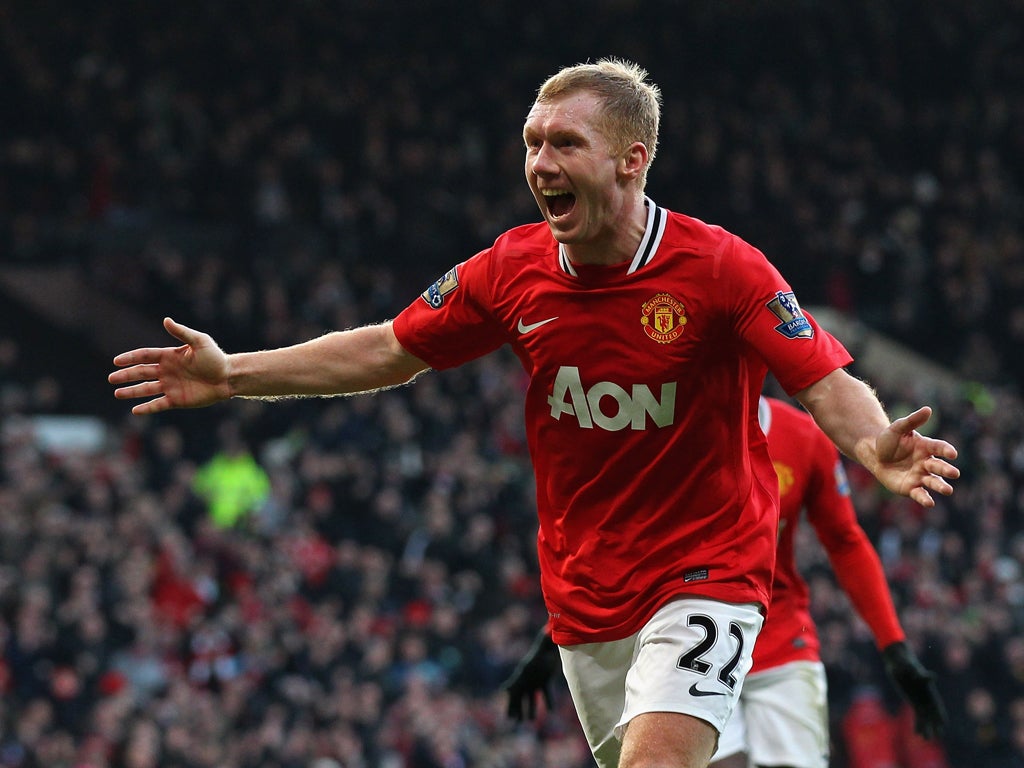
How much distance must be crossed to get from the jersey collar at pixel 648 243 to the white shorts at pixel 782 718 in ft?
7.41

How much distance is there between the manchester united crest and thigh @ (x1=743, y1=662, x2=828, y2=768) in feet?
7.19

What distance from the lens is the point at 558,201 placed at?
489 centimetres

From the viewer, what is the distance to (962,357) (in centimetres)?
2319

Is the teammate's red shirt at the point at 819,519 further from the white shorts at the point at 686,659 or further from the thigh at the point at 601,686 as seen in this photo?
the white shorts at the point at 686,659

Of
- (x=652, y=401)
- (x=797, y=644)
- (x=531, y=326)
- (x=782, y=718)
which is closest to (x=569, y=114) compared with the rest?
(x=531, y=326)

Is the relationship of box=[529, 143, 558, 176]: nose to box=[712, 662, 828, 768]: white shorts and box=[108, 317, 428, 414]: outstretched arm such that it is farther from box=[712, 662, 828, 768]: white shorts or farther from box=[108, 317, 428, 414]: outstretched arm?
box=[712, 662, 828, 768]: white shorts

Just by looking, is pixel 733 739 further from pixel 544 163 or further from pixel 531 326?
pixel 544 163

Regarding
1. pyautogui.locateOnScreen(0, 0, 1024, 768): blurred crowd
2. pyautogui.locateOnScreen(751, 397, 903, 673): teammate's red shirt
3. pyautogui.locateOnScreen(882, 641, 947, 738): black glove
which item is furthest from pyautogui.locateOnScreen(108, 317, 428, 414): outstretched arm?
pyautogui.locateOnScreen(0, 0, 1024, 768): blurred crowd

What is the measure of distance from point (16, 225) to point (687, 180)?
9.35 m

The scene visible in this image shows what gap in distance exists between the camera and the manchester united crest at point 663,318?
4.82 metres

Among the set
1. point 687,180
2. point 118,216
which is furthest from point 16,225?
point 687,180

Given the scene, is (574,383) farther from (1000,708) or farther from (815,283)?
(815,283)

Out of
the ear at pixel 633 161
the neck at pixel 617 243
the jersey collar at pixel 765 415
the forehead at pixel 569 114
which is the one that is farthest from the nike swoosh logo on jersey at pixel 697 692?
the jersey collar at pixel 765 415

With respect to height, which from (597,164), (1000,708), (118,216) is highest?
(597,164)
